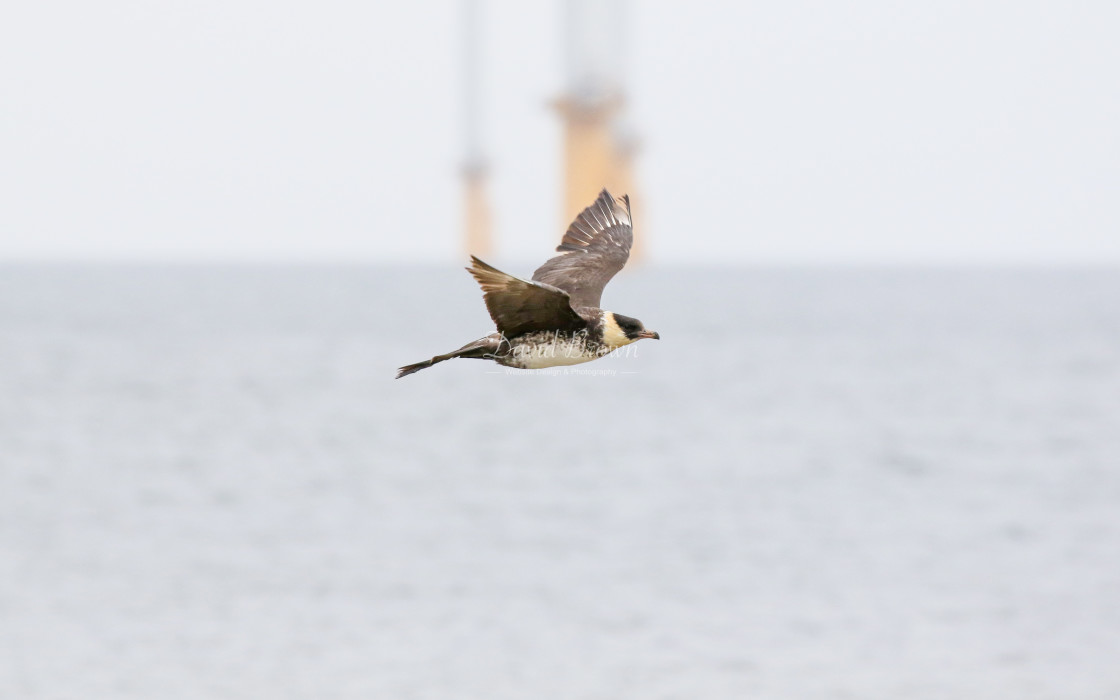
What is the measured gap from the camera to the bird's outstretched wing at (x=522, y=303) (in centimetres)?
958

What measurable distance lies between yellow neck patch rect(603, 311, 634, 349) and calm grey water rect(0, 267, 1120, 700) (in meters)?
16.8

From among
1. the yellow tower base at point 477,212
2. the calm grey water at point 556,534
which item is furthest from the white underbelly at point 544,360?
the yellow tower base at point 477,212

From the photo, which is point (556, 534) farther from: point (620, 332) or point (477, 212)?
point (477, 212)

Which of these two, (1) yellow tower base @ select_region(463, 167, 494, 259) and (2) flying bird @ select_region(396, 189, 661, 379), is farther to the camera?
(1) yellow tower base @ select_region(463, 167, 494, 259)

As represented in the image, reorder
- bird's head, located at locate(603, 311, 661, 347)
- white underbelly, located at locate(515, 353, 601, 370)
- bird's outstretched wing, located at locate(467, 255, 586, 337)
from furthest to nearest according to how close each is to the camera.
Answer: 1. bird's head, located at locate(603, 311, 661, 347)
2. white underbelly, located at locate(515, 353, 601, 370)
3. bird's outstretched wing, located at locate(467, 255, 586, 337)

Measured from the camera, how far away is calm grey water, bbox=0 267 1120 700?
91.2 feet

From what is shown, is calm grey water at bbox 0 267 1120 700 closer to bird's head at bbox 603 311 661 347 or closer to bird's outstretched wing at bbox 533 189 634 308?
bird's outstretched wing at bbox 533 189 634 308

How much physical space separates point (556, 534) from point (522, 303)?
1161 inches

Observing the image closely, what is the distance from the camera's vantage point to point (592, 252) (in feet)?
41.0

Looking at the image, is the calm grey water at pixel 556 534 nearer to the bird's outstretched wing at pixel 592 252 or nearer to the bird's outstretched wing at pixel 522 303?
the bird's outstretched wing at pixel 592 252

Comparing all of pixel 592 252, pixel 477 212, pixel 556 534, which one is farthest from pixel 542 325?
pixel 477 212

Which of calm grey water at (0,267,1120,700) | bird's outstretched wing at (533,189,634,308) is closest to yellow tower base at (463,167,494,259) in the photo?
calm grey water at (0,267,1120,700)

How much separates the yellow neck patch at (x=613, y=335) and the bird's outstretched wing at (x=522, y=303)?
189 mm

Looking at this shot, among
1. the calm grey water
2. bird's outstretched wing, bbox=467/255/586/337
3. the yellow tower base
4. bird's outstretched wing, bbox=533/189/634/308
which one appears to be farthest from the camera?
the yellow tower base
